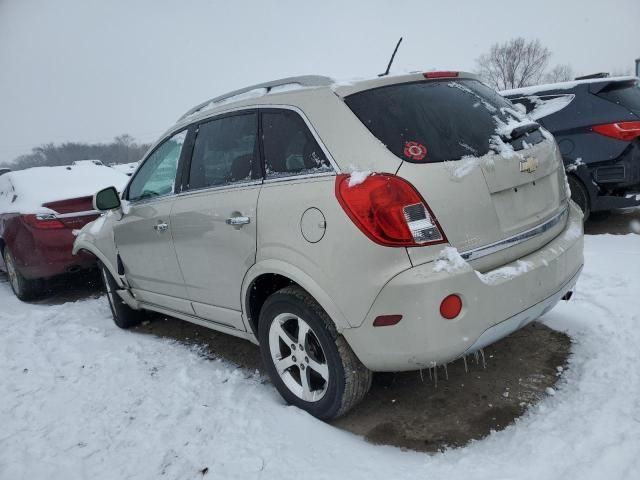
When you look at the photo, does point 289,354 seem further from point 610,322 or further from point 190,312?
point 610,322

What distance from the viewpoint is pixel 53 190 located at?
575cm

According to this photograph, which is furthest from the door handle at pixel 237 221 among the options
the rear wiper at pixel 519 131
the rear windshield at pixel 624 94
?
the rear windshield at pixel 624 94

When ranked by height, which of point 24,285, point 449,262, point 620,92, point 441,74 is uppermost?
point 441,74

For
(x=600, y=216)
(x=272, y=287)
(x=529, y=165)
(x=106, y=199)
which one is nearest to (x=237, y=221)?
(x=272, y=287)

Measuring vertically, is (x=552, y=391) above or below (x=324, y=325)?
below

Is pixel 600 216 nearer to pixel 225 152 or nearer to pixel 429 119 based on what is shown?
pixel 429 119

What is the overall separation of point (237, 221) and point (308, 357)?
0.86m

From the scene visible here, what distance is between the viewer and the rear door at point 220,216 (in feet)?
8.74

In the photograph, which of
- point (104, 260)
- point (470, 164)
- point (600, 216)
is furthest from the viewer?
point (600, 216)

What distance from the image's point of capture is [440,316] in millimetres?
2035

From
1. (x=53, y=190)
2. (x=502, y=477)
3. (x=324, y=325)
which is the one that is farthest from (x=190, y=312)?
(x=53, y=190)

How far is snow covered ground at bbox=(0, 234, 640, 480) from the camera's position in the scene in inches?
82.8

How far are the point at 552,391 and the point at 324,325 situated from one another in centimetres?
134

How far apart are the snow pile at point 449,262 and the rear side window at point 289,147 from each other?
2.24 ft
